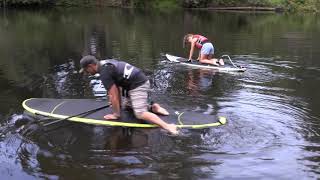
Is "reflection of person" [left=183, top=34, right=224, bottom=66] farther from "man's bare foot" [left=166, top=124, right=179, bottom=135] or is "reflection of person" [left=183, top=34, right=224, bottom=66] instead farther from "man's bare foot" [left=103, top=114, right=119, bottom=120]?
"man's bare foot" [left=166, top=124, right=179, bottom=135]

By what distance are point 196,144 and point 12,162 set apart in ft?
11.3

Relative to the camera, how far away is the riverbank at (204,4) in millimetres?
57719

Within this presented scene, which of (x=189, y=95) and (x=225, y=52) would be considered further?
(x=225, y=52)

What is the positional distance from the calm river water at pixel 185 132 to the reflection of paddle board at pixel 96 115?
175mm

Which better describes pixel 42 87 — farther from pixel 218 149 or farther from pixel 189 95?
pixel 218 149

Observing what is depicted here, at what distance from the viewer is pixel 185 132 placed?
9.84 m

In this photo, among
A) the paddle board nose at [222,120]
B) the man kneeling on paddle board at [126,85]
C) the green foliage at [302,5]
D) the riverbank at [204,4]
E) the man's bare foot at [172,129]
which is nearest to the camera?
the man kneeling on paddle board at [126,85]

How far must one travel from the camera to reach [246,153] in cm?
878

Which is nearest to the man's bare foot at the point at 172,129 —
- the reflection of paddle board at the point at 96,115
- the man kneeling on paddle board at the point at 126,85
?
the man kneeling on paddle board at the point at 126,85

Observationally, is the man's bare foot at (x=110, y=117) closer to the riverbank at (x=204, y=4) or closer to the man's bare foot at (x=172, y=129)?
the man's bare foot at (x=172, y=129)

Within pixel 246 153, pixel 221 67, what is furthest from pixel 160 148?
pixel 221 67

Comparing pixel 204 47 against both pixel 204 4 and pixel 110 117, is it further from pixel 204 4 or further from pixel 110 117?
pixel 204 4

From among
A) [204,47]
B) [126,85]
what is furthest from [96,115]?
[204,47]

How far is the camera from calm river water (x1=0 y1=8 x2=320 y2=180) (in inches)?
323
